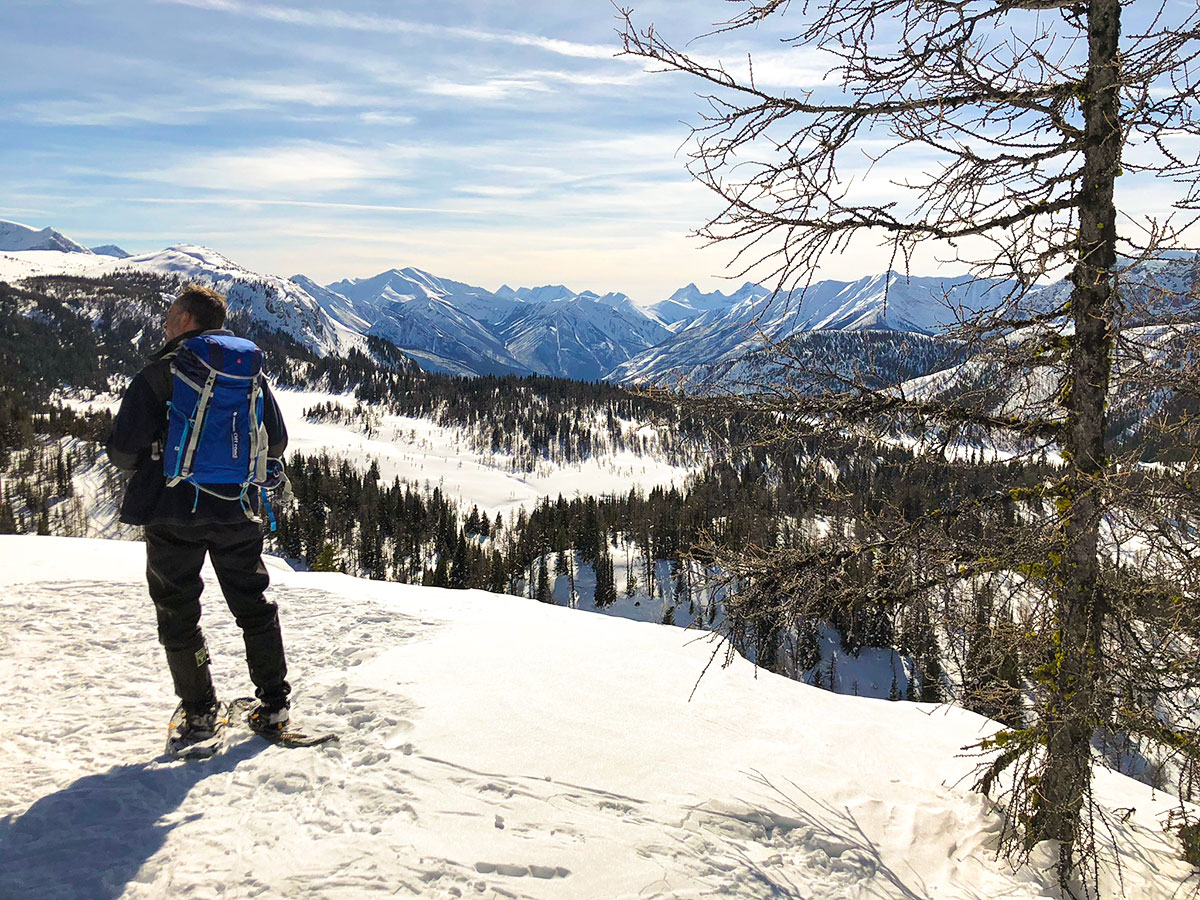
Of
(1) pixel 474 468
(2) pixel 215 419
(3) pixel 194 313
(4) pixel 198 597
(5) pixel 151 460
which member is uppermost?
(3) pixel 194 313

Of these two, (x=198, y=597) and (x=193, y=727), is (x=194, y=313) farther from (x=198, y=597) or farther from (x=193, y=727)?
(x=193, y=727)

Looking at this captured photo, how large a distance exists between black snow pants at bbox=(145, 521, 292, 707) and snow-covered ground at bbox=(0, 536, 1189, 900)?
0.50 meters

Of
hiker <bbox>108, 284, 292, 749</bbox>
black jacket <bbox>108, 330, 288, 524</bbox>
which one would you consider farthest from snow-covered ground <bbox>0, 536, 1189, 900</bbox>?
black jacket <bbox>108, 330, 288, 524</bbox>

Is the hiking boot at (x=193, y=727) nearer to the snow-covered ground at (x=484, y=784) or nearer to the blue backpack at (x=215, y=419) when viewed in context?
the snow-covered ground at (x=484, y=784)

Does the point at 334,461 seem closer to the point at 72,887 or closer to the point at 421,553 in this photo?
the point at 421,553

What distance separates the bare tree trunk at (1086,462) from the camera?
445 cm

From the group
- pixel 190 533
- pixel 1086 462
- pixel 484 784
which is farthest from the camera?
pixel 1086 462

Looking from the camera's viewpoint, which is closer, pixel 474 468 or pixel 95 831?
pixel 95 831

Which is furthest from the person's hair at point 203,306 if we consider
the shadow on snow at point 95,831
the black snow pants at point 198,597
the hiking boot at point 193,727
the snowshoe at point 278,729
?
the shadow on snow at point 95,831

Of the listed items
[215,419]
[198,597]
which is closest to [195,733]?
[198,597]

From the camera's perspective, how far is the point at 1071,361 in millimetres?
4762

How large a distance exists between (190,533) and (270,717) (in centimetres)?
156

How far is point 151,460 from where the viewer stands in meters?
4.54

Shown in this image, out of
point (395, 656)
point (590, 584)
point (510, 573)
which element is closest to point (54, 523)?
point (510, 573)
